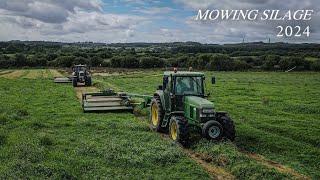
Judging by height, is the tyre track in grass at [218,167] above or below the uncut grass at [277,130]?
below

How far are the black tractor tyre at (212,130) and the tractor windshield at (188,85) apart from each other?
226 cm

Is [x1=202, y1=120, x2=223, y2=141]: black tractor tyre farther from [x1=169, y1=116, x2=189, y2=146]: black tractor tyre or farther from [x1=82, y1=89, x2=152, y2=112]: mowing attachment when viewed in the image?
[x1=82, y1=89, x2=152, y2=112]: mowing attachment

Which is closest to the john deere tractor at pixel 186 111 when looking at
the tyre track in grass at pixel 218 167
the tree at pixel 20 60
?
the tyre track in grass at pixel 218 167

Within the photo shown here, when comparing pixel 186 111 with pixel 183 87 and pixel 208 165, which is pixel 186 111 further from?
pixel 208 165

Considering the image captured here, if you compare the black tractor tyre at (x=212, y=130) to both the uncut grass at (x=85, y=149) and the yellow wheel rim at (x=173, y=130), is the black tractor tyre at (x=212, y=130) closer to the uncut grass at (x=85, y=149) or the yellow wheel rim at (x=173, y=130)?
the uncut grass at (x=85, y=149)

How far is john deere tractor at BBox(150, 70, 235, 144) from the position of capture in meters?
15.1

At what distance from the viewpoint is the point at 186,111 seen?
1647cm

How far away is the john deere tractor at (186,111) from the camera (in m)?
15.1

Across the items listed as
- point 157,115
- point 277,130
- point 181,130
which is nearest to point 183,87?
point 157,115

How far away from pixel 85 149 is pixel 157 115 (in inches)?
189

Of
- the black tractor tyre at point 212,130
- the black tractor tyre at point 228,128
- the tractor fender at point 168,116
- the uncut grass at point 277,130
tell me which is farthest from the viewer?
the tractor fender at point 168,116

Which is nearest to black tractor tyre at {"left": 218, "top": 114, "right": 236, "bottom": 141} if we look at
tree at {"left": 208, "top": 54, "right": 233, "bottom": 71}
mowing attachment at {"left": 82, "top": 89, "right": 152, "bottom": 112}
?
mowing attachment at {"left": 82, "top": 89, "right": 152, "bottom": 112}

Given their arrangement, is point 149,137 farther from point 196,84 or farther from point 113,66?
point 113,66

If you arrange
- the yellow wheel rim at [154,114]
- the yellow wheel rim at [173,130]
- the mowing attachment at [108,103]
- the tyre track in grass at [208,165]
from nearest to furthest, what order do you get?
the tyre track in grass at [208,165]
the yellow wheel rim at [173,130]
the yellow wheel rim at [154,114]
the mowing attachment at [108,103]
